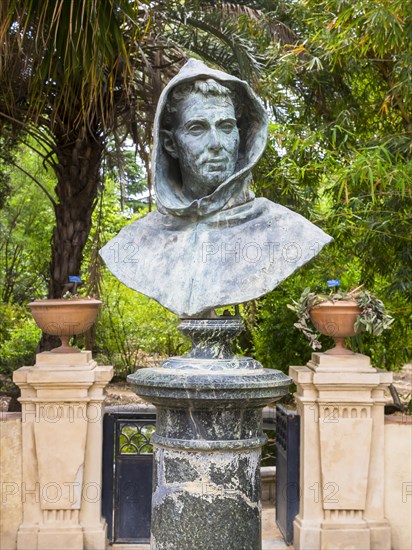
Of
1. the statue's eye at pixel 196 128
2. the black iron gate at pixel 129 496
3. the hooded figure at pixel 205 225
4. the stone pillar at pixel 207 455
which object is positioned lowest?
the black iron gate at pixel 129 496

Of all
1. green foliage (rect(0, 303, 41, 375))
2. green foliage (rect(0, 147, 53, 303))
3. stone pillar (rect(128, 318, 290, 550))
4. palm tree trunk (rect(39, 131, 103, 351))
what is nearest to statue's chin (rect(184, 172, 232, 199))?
stone pillar (rect(128, 318, 290, 550))

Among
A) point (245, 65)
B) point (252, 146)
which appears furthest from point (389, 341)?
point (252, 146)

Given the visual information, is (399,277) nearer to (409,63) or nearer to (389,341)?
(409,63)

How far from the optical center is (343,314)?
15.7ft

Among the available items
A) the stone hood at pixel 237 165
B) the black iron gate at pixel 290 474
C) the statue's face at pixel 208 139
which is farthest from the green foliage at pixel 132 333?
the statue's face at pixel 208 139

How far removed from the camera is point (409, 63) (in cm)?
545

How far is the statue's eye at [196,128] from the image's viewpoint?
3.24 meters

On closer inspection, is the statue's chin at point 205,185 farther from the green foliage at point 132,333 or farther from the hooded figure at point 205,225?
the green foliage at point 132,333

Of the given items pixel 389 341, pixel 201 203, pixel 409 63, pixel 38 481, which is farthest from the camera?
pixel 389 341

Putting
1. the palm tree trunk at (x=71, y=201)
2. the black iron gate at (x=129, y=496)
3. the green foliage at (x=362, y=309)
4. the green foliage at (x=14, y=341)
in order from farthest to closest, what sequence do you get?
the green foliage at (x=14, y=341)
the palm tree trunk at (x=71, y=201)
the black iron gate at (x=129, y=496)
the green foliage at (x=362, y=309)

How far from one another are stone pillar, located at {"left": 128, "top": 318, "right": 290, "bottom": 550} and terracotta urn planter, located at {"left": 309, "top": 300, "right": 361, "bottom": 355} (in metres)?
1.84

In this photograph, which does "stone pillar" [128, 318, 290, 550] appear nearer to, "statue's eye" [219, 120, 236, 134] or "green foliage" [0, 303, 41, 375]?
"statue's eye" [219, 120, 236, 134]

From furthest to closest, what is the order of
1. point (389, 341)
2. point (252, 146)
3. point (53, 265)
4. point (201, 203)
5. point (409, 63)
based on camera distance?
point (389, 341)
point (53, 265)
point (409, 63)
point (252, 146)
point (201, 203)

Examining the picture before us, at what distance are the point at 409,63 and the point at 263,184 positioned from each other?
76.1 inches
